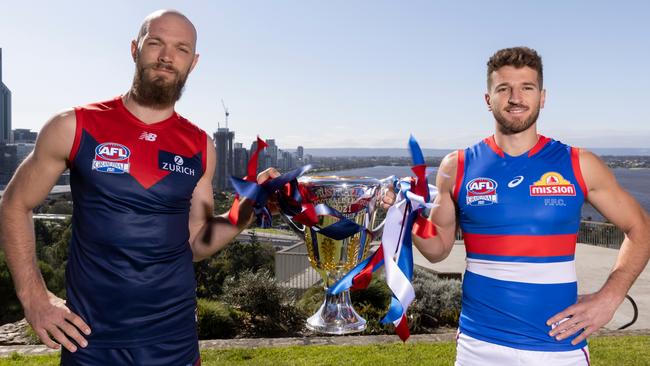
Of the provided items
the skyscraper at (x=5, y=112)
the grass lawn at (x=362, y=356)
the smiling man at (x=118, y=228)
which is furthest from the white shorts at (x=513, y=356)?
the skyscraper at (x=5, y=112)

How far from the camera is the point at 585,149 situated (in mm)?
2482

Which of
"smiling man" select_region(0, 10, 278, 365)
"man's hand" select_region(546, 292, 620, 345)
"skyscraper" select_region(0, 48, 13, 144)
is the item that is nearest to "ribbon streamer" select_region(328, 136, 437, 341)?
"man's hand" select_region(546, 292, 620, 345)

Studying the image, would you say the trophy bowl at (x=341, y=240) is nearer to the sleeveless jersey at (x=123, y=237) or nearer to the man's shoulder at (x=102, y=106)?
the sleeveless jersey at (x=123, y=237)

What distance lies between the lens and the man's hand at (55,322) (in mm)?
2006

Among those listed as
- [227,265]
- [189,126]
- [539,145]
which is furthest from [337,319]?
[227,265]

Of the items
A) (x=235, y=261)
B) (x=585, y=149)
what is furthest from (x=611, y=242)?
(x=585, y=149)

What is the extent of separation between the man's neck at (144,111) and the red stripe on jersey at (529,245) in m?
1.43

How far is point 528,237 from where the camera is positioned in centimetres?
232

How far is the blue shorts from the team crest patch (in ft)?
5.05

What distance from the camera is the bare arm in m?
2.52

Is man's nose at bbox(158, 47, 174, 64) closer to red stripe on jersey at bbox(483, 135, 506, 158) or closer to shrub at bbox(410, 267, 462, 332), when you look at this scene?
red stripe on jersey at bbox(483, 135, 506, 158)

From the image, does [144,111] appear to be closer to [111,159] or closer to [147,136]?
[147,136]

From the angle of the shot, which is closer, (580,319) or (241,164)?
(580,319)

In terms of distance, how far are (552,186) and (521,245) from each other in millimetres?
286
